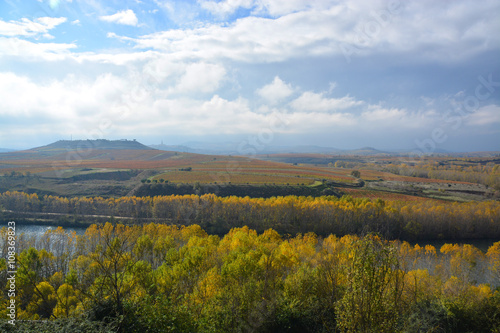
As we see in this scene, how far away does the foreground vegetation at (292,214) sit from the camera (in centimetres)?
5381

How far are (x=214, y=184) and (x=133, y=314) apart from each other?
69.6 meters

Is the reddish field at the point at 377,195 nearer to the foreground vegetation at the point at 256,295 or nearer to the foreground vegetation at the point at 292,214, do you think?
the foreground vegetation at the point at 292,214

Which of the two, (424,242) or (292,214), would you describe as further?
(292,214)

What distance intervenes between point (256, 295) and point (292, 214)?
4087 centimetres

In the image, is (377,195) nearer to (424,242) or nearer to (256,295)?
(424,242)

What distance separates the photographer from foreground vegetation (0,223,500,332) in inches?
359

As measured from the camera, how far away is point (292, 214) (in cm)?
5694

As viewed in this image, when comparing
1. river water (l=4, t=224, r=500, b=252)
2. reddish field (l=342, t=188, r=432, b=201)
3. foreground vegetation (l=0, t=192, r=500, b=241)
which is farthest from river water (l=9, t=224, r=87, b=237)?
reddish field (l=342, t=188, r=432, b=201)

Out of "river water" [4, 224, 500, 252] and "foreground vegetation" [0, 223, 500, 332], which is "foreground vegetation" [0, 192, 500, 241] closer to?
"river water" [4, 224, 500, 252]

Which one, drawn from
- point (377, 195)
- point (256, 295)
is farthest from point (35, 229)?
point (377, 195)

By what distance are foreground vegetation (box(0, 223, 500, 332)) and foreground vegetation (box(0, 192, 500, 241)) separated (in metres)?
22.4

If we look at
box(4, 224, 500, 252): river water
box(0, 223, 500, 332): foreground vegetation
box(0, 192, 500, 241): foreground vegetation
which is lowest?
box(4, 224, 500, 252): river water

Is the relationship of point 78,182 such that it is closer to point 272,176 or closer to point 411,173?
point 272,176

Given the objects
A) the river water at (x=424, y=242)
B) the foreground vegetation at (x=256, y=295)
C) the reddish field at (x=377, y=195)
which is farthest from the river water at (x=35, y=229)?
the reddish field at (x=377, y=195)
